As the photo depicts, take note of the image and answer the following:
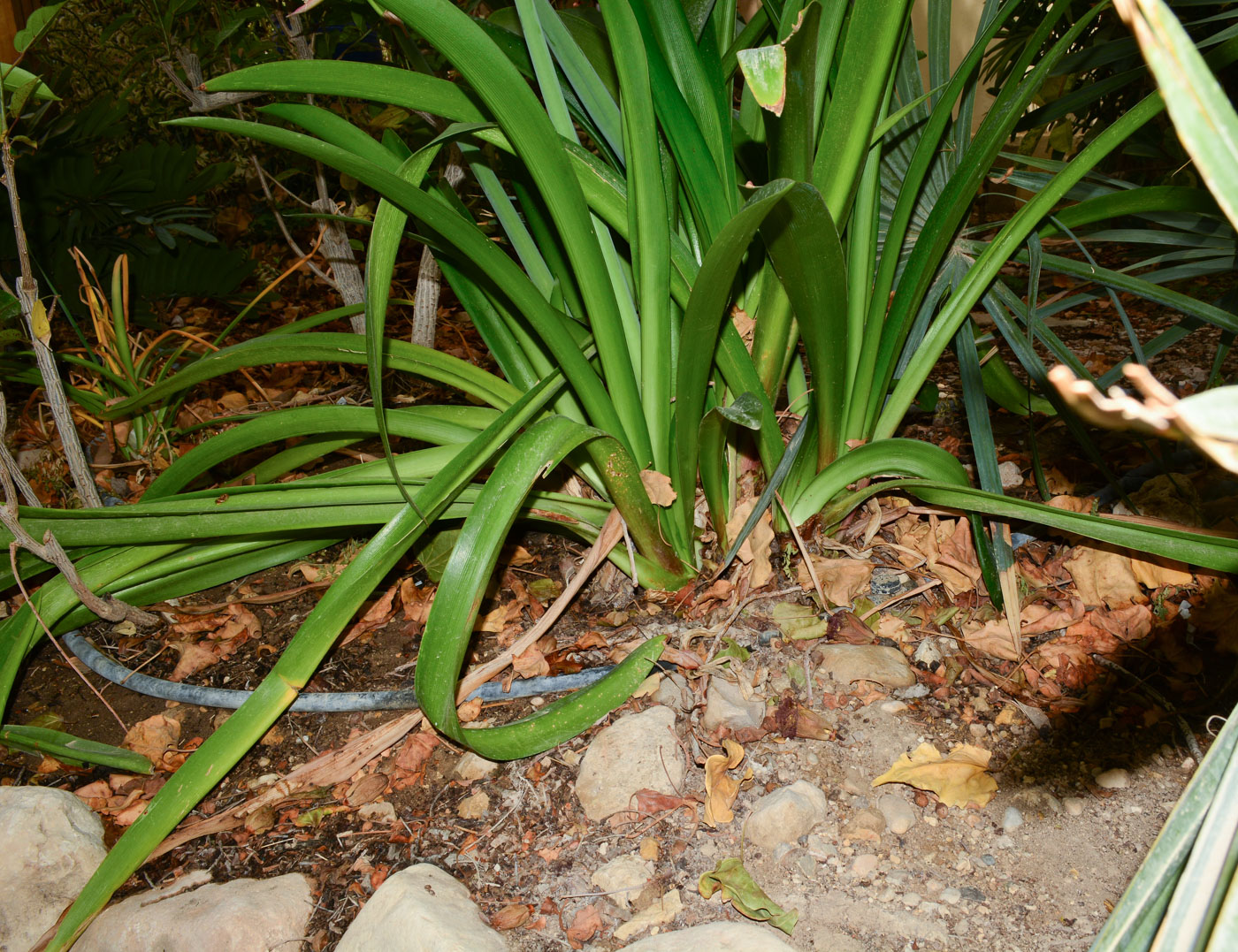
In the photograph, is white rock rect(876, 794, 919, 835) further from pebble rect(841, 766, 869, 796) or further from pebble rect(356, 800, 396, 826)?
pebble rect(356, 800, 396, 826)

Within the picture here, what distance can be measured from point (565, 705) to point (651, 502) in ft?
1.00

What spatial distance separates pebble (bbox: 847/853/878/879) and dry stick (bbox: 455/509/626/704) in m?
0.51

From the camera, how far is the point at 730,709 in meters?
1.02

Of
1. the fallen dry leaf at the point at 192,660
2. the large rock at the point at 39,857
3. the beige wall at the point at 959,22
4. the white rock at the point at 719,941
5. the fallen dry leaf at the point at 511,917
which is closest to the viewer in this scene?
the white rock at the point at 719,941

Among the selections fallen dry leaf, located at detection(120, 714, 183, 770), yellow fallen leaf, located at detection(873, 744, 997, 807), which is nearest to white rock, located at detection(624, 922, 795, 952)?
yellow fallen leaf, located at detection(873, 744, 997, 807)

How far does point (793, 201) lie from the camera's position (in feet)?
2.70

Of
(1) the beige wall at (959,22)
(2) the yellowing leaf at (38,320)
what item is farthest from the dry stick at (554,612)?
(1) the beige wall at (959,22)

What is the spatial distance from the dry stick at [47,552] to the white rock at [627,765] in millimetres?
791

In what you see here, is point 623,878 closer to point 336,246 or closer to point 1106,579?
point 1106,579

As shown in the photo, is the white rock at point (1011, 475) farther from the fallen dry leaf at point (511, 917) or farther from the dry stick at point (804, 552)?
the fallen dry leaf at point (511, 917)

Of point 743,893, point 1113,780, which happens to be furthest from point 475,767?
point 1113,780

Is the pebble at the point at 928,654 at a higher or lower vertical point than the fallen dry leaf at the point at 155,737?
higher

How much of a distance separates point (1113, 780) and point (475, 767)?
0.79 meters

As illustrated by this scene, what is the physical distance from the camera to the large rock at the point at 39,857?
99 centimetres
